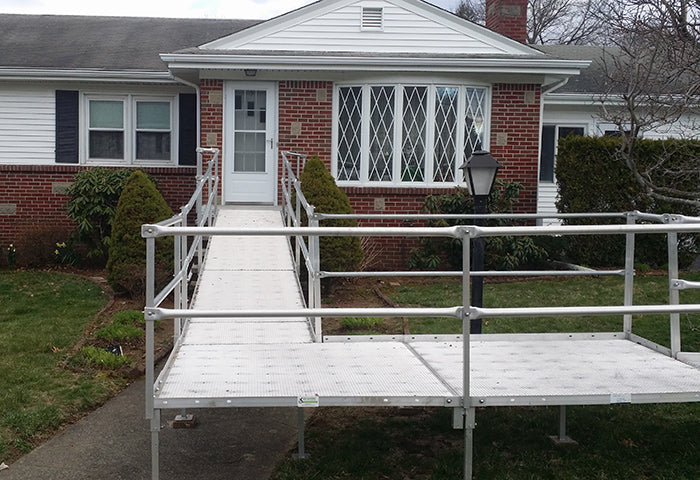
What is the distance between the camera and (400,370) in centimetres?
478

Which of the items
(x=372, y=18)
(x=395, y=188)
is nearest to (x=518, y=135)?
(x=395, y=188)

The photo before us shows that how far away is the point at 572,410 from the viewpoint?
5934 millimetres

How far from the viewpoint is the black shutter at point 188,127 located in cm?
1385

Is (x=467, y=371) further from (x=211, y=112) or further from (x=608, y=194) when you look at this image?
(x=211, y=112)

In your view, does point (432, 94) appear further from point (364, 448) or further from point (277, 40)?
point (364, 448)

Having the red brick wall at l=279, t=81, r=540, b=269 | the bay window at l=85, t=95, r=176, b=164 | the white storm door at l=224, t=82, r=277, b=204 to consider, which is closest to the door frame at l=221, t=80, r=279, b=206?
the white storm door at l=224, t=82, r=277, b=204

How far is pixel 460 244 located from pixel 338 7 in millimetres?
4513

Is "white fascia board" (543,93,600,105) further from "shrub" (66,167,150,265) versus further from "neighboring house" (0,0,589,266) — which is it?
"shrub" (66,167,150,265)

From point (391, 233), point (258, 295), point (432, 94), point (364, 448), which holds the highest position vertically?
point (432, 94)

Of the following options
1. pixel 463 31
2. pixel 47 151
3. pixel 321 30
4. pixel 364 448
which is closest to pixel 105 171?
pixel 47 151

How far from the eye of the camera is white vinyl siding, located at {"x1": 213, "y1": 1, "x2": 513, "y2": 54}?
1296 centimetres

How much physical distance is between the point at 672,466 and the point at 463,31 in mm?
9583

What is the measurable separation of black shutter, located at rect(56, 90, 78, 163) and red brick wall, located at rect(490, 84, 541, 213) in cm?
733

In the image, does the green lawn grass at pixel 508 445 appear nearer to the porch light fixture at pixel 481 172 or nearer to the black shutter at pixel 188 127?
the porch light fixture at pixel 481 172
